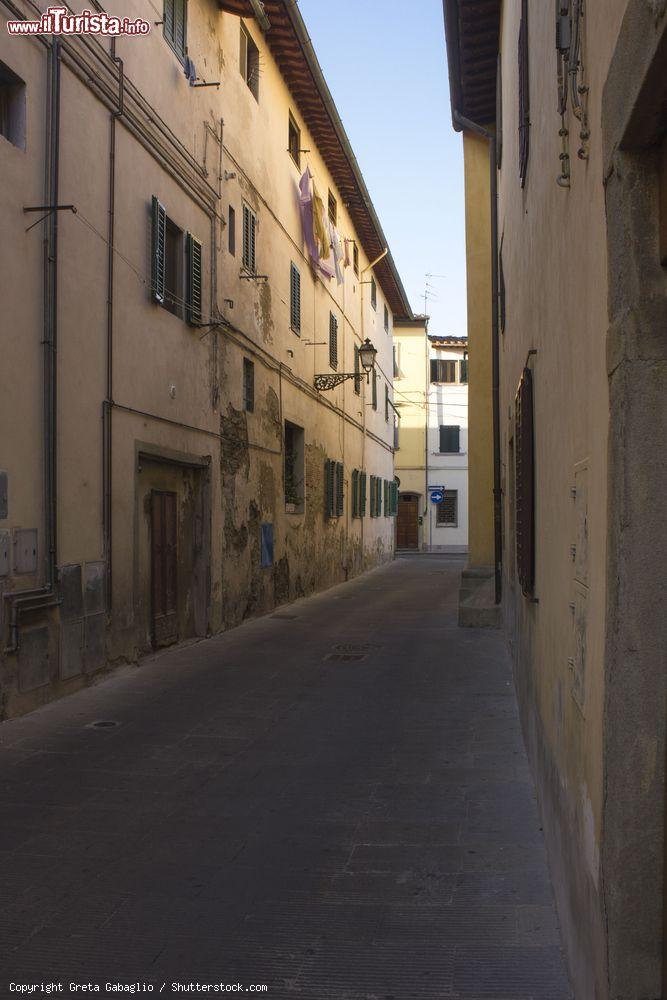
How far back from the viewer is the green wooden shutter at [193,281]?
452 inches

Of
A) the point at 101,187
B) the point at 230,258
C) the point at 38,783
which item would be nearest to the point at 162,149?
the point at 101,187

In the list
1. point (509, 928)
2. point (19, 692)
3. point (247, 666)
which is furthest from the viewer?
point (247, 666)

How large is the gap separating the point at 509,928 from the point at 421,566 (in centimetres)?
2560

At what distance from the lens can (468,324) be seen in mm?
14328

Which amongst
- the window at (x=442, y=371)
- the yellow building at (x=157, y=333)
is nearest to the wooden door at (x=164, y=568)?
the yellow building at (x=157, y=333)

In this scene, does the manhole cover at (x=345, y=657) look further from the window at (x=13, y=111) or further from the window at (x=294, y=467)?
the window at (x=294, y=467)

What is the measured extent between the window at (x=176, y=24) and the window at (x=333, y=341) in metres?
10.2

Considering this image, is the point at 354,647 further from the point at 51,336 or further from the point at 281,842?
the point at 281,842

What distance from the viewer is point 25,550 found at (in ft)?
24.6

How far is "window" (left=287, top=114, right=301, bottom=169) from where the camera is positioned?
57.1ft

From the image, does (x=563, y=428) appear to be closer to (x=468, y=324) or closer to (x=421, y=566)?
(x=468, y=324)

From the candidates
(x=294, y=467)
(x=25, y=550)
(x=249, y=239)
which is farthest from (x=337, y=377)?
(x=25, y=550)

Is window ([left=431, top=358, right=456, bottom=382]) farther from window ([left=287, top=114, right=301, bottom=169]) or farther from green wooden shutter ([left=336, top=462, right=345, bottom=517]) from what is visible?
window ([left=287, top=114, right=301, bottom=169])

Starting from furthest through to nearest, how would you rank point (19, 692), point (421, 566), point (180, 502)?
point (421, 566) → point (180, 502) → point (19, 692)
